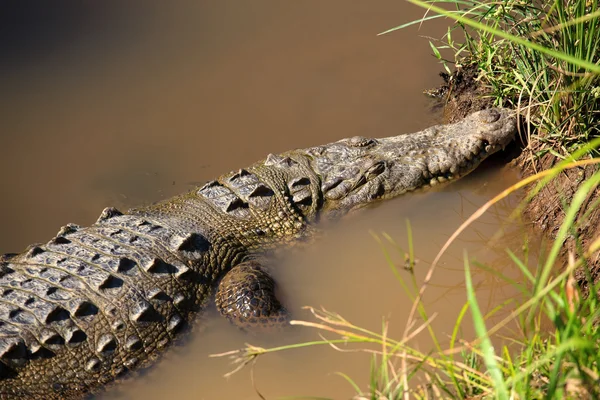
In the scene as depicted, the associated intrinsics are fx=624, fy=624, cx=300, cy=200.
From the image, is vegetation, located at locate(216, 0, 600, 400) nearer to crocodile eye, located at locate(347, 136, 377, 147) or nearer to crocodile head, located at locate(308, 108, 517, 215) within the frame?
crocodile head, located at locate(308, 108, 517, 215)

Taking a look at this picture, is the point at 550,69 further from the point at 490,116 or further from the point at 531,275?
the point at 531,275

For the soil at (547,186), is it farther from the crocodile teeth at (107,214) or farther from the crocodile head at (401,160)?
the crocodile teeth at (107,214)

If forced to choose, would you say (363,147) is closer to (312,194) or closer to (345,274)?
(312,194)

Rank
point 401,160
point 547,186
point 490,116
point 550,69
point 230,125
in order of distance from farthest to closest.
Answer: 1. point 230,125
2. point 401,160
3. point 490,116
4. point 547,186
5. point 550,69

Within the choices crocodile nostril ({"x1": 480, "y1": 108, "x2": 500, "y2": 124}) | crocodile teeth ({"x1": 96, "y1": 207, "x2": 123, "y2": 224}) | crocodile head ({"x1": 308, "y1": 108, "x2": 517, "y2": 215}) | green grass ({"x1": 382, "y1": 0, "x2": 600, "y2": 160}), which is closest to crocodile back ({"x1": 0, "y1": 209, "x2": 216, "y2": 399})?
crocodile teeth ({"x1": 96, "y1": 207, "x2": 123, "y2": 224})

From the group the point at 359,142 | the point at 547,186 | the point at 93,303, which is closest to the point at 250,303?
the point at 93,303

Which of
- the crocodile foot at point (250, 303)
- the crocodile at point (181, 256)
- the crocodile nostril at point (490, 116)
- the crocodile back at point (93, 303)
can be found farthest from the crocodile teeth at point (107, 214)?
the crocodile nostril at point (490, 116)

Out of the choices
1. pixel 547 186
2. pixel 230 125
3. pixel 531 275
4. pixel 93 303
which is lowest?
pixel 547 186
